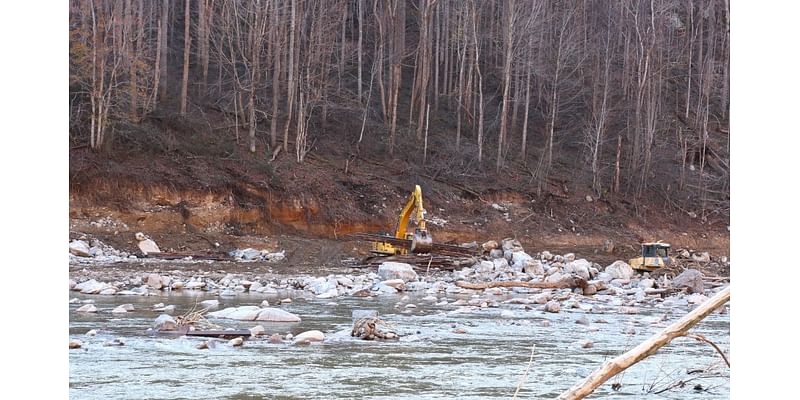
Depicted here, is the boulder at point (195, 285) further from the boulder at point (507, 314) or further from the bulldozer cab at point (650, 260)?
the bulldozer cab at point (650, 260)

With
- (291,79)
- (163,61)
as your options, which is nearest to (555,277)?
(291,79)

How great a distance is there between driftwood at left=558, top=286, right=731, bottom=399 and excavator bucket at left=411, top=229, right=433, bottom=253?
1526 centimetres

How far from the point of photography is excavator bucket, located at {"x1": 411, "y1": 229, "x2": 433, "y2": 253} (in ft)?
59.9

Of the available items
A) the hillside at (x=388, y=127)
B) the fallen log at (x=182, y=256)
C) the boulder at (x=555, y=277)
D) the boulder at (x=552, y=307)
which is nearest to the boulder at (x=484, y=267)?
the boulder at (x=555, y=277)

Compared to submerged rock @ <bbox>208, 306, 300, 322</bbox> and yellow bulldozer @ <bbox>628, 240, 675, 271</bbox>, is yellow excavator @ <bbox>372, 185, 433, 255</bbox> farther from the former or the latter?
submerged rock @ <bbox>208, 306, 300, 322</bbox>

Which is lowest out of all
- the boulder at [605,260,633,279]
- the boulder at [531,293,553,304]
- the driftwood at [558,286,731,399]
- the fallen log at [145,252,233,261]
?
the fallen log at [145,252,233,261]

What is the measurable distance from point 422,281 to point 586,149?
16.5 m

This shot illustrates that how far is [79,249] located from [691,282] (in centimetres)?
1158

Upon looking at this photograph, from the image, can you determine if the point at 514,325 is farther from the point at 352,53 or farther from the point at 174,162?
the point at 352,53

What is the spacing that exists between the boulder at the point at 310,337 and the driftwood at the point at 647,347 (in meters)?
5.01

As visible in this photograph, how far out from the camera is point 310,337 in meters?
7.80

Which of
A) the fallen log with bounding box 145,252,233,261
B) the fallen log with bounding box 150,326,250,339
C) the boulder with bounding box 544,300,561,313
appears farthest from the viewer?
the fallen log with bounding box 145,252,233,261

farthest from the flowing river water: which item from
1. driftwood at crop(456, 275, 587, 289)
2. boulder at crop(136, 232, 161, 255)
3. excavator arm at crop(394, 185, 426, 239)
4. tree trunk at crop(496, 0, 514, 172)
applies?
tree trunk at crop(496, 0, 514, 172)

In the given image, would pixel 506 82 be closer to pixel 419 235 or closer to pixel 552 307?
pixel 419 235
